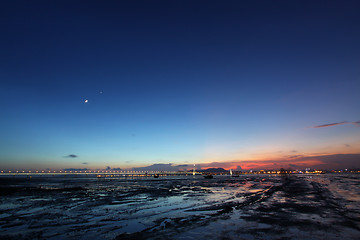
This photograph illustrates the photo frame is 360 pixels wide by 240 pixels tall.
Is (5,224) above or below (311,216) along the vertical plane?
above

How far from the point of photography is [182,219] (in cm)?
1488

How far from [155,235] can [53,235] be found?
5941 mm

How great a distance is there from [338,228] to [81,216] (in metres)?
18.7

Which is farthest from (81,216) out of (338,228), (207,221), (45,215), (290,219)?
(338,228)

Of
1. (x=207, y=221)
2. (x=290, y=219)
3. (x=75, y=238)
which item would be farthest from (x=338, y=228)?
(x=75, y=238)

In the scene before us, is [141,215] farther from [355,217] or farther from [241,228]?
[355,217]

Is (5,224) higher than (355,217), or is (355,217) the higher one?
(5,224)

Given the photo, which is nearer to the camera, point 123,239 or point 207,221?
point 123,239

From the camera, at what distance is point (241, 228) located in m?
12.3

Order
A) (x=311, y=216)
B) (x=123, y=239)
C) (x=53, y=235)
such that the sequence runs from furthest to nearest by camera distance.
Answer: (x=311, y=216) → (x=53, y=235) → (x=123, y=239)

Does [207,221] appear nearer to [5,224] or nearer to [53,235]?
[53,235]

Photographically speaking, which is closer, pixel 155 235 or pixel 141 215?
pixel 155 235

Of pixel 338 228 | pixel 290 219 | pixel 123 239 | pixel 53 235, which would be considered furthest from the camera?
pixel 290 219

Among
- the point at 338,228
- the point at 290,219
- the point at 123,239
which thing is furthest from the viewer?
the point at 290,219
